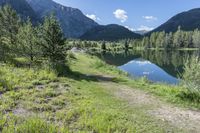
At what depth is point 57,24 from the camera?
27.8m

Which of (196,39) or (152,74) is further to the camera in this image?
(196,39)

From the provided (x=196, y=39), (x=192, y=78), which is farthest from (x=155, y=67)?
(x=196, y=39)

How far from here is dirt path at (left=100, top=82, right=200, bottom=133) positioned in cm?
1138

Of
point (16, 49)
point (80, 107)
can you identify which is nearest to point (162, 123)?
point (80, 107)

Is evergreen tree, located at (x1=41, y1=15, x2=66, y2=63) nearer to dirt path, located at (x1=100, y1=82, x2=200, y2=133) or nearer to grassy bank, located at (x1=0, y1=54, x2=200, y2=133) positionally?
grassy bank, located at (x1=0, y1=54, x2=200, y2=133)

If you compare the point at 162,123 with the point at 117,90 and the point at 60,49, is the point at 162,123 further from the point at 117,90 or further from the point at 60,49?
the point at 60,49

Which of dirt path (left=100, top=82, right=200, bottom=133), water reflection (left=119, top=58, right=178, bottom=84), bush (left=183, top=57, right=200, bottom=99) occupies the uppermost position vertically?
bush (left=183, top=57, right=200, bottom=99)

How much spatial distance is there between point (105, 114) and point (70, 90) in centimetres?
554

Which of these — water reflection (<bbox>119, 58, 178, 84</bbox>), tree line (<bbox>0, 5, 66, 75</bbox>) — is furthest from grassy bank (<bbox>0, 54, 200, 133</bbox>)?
water reflection (<bbox>119, 58, 178, 84</bbox>)

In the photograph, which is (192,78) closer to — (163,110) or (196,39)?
(163,110)

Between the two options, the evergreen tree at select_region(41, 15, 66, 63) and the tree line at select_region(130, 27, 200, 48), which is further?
the tree line at select_region(130, 27, 200, 48)

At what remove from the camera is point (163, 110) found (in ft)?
43.7

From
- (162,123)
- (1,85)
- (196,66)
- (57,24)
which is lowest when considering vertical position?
(162,123)

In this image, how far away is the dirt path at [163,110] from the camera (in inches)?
448
